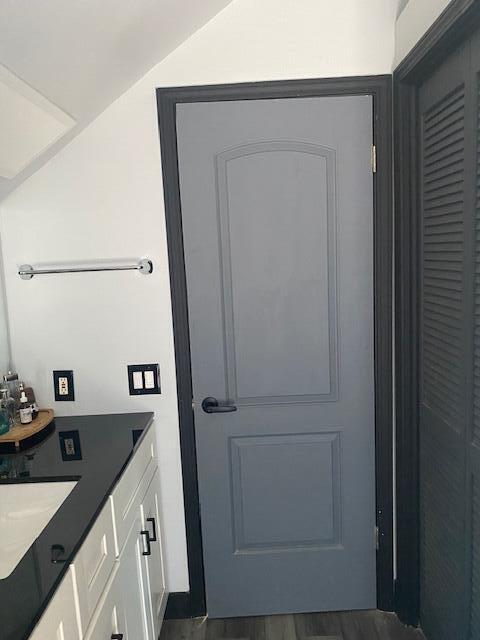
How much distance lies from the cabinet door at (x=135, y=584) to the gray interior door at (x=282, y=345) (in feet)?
1.45

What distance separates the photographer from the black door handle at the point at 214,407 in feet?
7.17

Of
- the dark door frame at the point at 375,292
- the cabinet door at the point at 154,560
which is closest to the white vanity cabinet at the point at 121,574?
the cabinet door at the point at 154,560

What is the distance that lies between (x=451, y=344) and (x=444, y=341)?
0.19 feet

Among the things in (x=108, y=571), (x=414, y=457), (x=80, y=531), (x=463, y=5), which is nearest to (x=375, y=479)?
(x=414, y=457)

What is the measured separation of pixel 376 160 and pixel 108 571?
1620 mm

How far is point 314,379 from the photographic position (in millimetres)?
2174

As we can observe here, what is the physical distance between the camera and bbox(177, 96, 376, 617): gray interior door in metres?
2.06

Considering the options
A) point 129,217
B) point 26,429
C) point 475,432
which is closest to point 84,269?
point 129,217

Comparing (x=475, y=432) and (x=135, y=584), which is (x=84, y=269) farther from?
(x=475, y=432)

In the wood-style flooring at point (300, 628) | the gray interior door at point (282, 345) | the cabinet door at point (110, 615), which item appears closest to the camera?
the cabinet door at point (110, 615)

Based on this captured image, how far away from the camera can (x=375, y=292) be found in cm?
212

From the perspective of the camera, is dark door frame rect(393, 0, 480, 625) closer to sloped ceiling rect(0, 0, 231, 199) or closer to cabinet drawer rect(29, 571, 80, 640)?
sloped ceiling rect(0, 0, 231, 199)

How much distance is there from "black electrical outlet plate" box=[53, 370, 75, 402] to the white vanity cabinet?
35cm

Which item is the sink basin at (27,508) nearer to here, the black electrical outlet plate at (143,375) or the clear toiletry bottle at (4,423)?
the clear toiletry bottle at (4,423)
